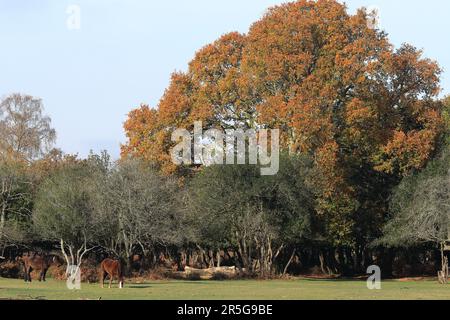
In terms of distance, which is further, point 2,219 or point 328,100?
point 328,100

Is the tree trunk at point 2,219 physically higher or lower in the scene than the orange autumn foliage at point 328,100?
lower

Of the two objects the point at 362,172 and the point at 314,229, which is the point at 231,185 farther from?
the point at 362,172

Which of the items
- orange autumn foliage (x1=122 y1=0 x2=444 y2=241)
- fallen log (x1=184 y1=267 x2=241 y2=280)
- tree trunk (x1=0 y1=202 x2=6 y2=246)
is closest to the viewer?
tree trunk (x1=0 y1=202 x2=6 y2=246)

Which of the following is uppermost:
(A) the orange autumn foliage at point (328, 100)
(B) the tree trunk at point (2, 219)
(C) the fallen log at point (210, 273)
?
(A) the orange autumn foliage at point (328, 100)

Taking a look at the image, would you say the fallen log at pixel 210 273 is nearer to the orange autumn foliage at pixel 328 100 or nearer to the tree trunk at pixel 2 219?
the orange autumn foliage at pixel 328 100

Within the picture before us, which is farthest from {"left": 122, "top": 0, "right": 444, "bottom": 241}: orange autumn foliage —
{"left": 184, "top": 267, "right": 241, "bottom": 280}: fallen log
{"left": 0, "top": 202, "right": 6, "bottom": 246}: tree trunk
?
{"left": 0, "top": 202, "right": 6, "bottom": 246}: tree trunk

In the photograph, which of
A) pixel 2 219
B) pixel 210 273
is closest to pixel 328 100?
pixel 210 273

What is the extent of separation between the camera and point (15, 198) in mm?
51656

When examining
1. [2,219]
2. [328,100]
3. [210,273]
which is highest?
[328,100]

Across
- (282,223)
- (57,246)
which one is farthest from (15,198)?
(282,223)

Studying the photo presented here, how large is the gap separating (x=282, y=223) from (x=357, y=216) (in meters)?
7.90

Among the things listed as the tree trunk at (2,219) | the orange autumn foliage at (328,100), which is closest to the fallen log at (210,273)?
the orange autumn foliage at (328,100)

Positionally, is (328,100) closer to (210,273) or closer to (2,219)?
(210,273)

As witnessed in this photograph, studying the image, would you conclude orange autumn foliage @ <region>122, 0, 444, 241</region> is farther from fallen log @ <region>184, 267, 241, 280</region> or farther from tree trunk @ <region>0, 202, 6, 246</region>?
tree trunk @ <region>0, 202, 6, 246</region>
